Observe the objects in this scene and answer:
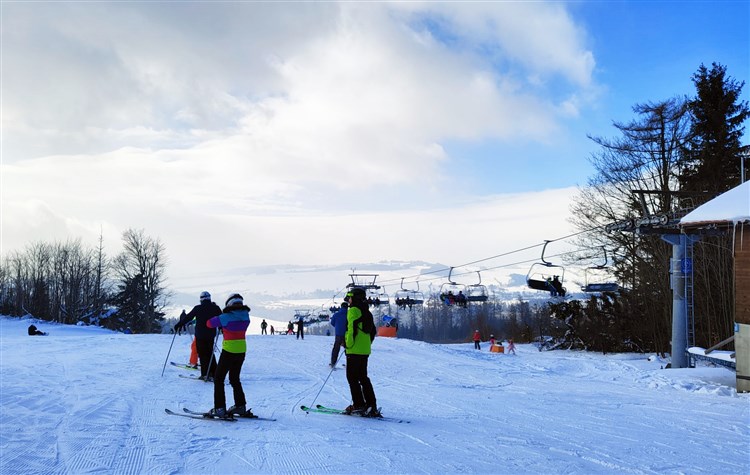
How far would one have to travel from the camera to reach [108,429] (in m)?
7.64

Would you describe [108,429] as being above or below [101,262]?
below

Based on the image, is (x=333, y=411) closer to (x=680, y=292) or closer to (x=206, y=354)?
(x=206, y=354)

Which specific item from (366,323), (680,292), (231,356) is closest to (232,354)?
(231,356)

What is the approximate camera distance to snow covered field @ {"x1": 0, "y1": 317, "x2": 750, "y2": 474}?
6027mm

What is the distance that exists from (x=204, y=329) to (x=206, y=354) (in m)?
0.62

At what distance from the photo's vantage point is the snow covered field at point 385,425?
19.8 feet

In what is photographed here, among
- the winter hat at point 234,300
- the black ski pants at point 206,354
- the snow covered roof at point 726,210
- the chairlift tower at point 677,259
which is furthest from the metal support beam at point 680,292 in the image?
the winter hat at point 234,300

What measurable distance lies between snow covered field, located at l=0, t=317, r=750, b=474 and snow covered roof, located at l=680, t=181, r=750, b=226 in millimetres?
3839

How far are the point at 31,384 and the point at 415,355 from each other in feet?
44.6

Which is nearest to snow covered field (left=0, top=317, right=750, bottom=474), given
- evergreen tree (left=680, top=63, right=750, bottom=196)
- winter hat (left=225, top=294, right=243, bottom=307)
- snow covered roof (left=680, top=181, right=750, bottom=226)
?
winter hat (left=225, top=294, right=243, bottom=307)

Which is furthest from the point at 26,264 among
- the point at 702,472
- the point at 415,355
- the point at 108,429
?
the point at 702,472

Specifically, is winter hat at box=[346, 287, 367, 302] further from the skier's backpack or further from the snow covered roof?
the snow covered roof

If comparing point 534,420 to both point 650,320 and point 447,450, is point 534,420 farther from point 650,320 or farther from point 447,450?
point 650,320

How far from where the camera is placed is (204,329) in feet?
40.4
